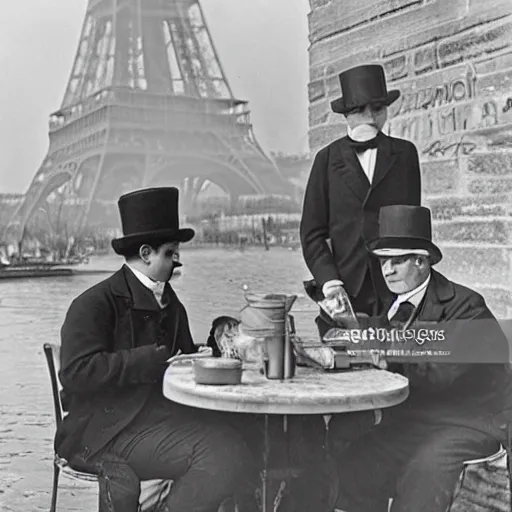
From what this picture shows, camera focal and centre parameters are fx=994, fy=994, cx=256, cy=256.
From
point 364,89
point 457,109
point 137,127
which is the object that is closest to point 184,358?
point 364,89

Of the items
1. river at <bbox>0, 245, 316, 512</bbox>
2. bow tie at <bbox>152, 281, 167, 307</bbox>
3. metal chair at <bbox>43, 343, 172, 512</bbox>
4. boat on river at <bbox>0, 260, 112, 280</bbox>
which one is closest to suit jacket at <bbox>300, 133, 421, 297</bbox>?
bow tie at <bbox>152, 281, 167, 307</bbox>

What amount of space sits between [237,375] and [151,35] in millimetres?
2119

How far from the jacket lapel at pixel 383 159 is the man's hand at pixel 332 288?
33cm

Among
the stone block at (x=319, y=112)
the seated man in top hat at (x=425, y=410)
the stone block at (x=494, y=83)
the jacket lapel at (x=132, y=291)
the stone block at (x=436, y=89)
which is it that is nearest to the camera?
the seated man in top hat at (x=425, y=410)

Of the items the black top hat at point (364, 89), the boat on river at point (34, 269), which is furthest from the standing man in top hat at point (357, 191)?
the boat on river at point (34, 269)

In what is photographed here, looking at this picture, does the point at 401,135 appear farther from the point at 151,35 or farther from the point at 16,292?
the point at 16,292

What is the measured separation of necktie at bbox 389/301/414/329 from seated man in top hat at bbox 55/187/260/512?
59cm

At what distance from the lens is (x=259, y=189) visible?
423 cm

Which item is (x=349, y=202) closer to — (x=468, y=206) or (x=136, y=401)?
(x=468, y=206)

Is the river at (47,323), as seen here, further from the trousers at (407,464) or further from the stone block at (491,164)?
the trousers at (407,464)

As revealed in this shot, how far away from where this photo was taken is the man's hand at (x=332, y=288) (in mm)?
3213

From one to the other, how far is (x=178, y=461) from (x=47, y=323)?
147cm

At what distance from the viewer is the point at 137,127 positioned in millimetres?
4160

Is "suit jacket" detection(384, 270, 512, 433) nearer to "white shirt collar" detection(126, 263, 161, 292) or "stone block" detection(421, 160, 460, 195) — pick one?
"white shirt collar" detection(126, 263, 161, 292)
